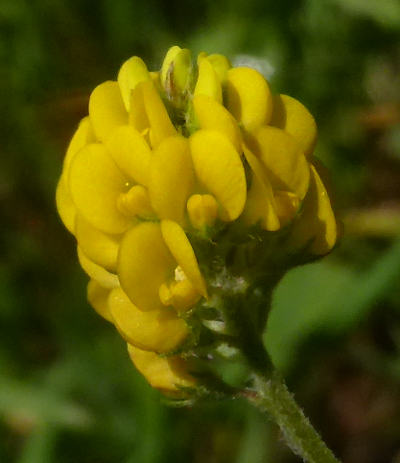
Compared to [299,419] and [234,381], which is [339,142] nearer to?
[234,381]

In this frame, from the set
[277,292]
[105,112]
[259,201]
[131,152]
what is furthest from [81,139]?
[277,292]

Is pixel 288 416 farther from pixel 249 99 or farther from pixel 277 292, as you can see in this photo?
pixel 277 292

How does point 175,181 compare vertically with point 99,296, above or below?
above

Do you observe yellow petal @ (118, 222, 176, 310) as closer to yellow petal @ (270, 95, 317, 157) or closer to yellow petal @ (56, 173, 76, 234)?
yellow petal @ (56, 173, 76, 234)

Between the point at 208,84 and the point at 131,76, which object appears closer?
the point at 208,84

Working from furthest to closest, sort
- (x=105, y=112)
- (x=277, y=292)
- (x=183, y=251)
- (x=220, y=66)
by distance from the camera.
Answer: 1. (x=277, y=292)
2. (x=220, y=66)
3. (x=105, y=112)
4. (x=183, y=251)

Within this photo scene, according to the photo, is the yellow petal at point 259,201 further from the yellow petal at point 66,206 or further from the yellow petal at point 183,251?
the yellow petal at point 66,206

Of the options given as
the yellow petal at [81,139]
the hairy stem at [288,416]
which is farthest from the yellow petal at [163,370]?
the yellow petal at [81,139]

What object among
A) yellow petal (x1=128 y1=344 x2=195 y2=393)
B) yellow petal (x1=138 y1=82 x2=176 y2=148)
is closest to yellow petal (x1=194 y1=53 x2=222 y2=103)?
yellow petal (x1=138 y1=82 x2=176 y2=148)
